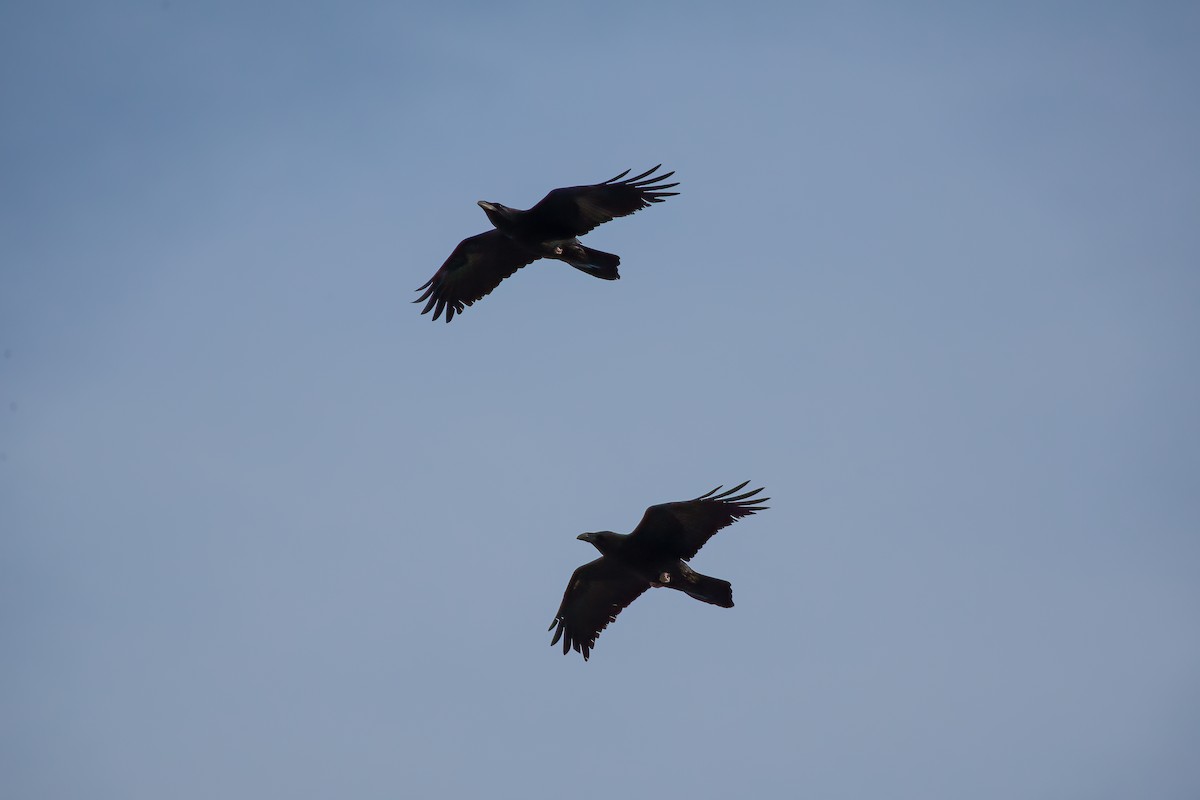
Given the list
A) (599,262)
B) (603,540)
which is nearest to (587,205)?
(599,262)

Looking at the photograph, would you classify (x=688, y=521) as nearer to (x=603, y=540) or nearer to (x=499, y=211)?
(x=603, y=540)

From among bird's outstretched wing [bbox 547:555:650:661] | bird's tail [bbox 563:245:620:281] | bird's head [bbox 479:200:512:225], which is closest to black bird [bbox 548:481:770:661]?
bird's outstretched wing [bbox 547:555:650:661]

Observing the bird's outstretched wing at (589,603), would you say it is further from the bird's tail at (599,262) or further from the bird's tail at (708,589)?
the bird's tail at (599,262)

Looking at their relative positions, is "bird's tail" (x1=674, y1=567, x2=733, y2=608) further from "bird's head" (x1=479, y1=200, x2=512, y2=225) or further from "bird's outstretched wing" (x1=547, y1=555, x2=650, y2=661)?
"bird's head" (x1=479, y1=200, x2=512, y2=225)

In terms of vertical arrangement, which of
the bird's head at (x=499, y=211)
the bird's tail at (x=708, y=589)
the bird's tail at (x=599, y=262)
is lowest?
the bird's tail at (x=708, y=589)

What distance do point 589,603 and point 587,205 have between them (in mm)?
5252

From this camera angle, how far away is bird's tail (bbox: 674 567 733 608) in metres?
16.9

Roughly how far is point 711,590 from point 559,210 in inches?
214

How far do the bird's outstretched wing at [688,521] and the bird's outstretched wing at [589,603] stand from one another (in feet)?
Answer: 3.60

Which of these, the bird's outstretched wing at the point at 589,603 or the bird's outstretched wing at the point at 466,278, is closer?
the bird's outstretched wing at the point at 589,603

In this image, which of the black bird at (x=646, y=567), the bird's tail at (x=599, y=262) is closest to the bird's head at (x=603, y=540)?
the black bird at (x=646, y=567)

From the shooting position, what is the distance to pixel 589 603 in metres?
18.4

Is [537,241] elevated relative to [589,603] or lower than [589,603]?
elevated

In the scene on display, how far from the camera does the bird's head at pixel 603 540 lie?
57.4 ft
